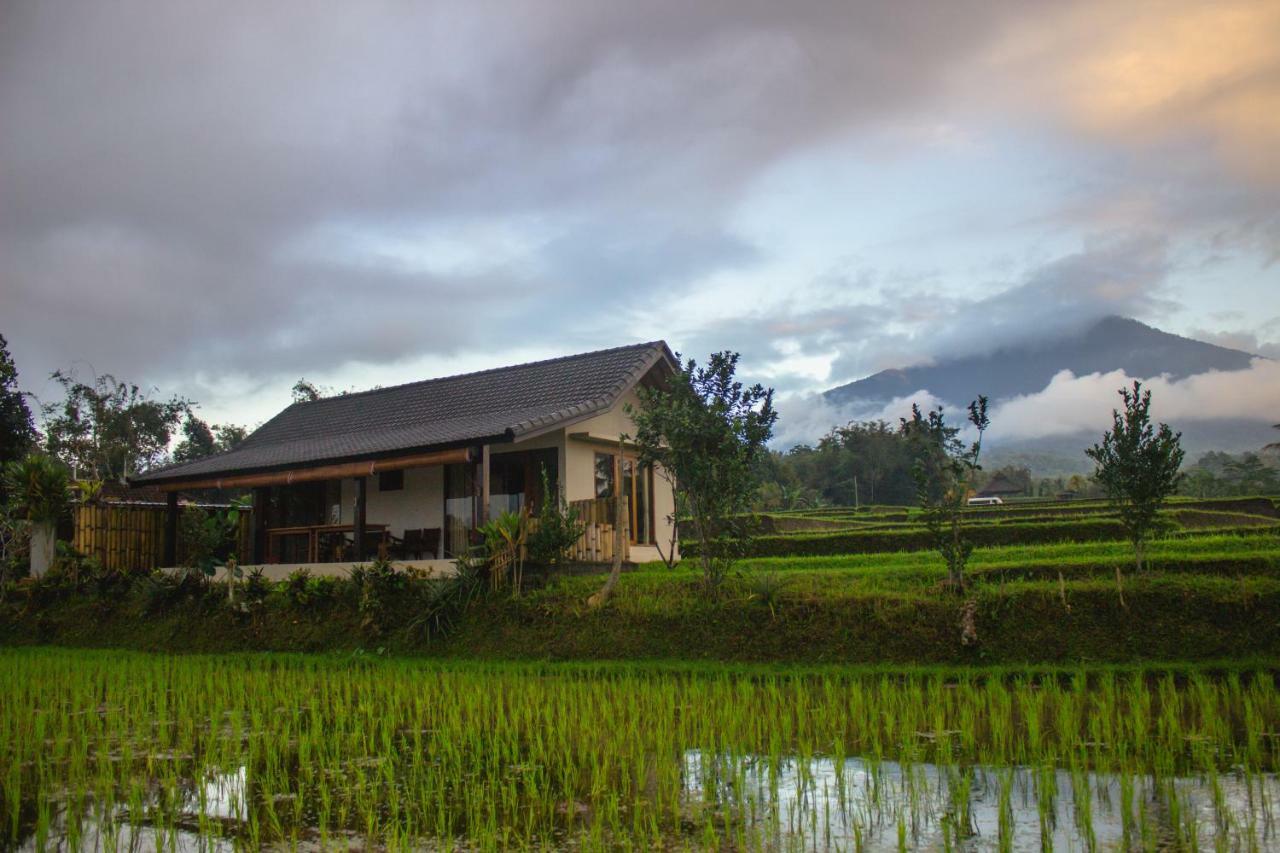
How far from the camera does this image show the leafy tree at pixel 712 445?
13141 mm

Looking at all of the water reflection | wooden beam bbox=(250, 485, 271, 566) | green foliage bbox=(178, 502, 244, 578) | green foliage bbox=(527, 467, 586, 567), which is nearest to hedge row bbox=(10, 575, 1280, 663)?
green foliage bbox=(527, 467, 586, 567)

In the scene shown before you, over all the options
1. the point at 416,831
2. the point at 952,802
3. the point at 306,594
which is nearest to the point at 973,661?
the point at 952,802

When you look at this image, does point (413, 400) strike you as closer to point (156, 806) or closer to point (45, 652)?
point (45, 652)

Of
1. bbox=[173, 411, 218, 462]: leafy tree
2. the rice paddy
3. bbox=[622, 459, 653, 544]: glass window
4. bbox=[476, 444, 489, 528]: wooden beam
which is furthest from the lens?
bbox=[173, 411, 218, 462]: leafy tree

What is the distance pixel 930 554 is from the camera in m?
17.2

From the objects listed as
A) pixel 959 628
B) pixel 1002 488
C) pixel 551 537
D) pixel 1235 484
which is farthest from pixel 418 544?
pixel 1002 488

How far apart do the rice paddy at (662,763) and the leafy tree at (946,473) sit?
2180 mm

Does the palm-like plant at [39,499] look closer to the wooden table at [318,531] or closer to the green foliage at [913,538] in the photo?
the wooden table at [318,531]

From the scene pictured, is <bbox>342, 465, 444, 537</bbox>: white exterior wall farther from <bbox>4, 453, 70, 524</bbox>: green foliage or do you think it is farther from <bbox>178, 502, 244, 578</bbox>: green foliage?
<bbox>4, 453, 70, 524</bbox>: green foliage

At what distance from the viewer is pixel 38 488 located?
61.4 feet

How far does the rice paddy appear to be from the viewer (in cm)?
498

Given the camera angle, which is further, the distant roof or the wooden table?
the wooden table

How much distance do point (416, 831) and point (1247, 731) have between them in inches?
236

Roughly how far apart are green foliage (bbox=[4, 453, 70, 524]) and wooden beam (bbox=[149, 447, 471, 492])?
180cm
